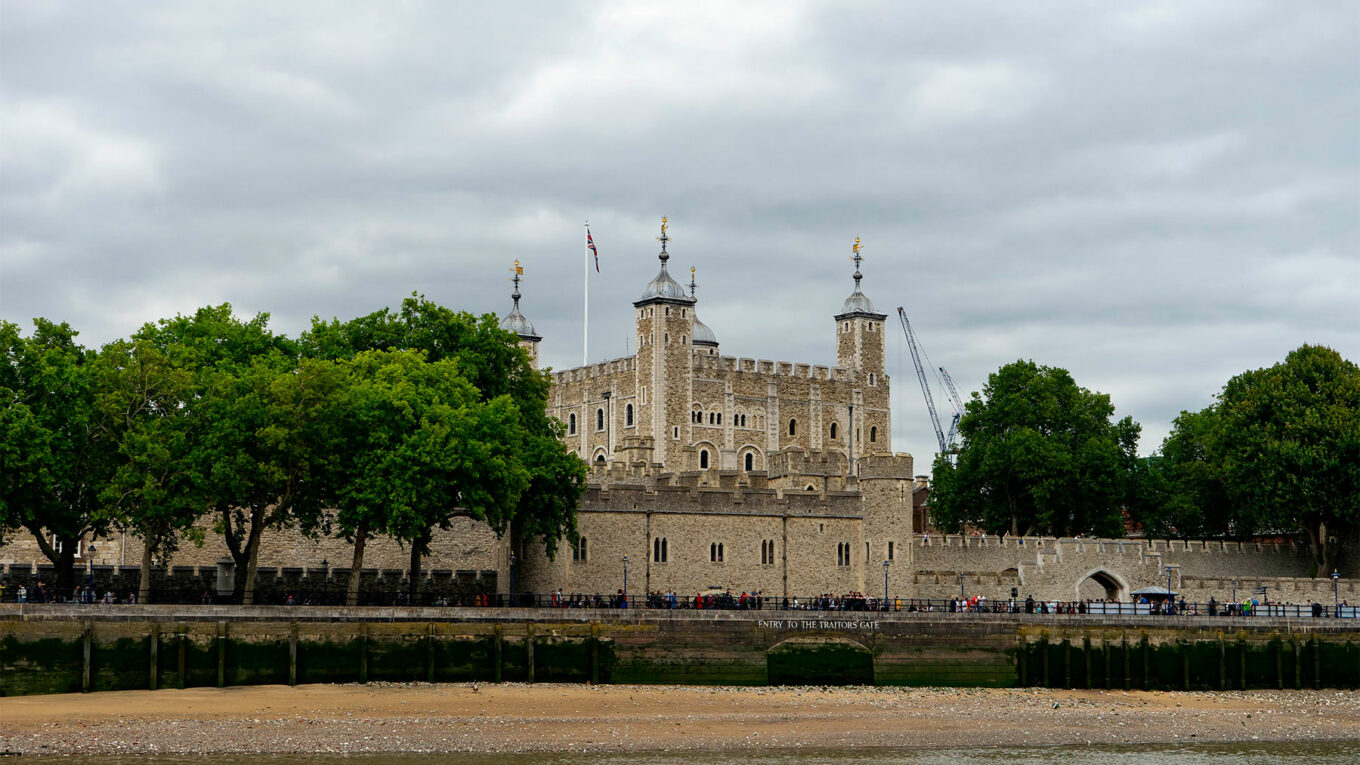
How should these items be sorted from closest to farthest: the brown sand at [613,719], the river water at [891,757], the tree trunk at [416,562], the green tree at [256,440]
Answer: the river water at [891,757] → the brown sand at [613,719] → the green tree at [256,440] → the tree trunk at [416,562]

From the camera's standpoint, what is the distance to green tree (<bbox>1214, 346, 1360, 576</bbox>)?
69.0 metres

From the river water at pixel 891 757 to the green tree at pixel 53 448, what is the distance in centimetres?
1297

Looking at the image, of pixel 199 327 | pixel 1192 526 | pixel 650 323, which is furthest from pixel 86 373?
pixel 1192 526

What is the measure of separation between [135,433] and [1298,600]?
44.3 meters

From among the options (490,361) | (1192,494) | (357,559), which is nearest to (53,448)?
(357,559)

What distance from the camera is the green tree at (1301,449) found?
6900cm

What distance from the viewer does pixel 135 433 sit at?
47.3 m

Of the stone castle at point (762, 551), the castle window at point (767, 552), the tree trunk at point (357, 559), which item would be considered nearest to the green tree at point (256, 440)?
the tree trunk at point (357, 559)

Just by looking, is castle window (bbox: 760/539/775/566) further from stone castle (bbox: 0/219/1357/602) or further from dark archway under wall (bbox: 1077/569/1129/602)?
dark archway under wall (bbox: 1077/569/1129/602)

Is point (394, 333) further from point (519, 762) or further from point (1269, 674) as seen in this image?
point (1269, 674)

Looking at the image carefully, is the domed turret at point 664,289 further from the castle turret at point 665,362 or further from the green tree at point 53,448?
the green tree at point 53,448

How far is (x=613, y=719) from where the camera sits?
135 ft

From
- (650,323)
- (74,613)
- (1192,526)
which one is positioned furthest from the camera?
(650,323)

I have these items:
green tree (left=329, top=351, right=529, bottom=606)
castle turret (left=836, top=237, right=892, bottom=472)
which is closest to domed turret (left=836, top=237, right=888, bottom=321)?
castle turret (left=836, top=237, right=892, bottom=472)
